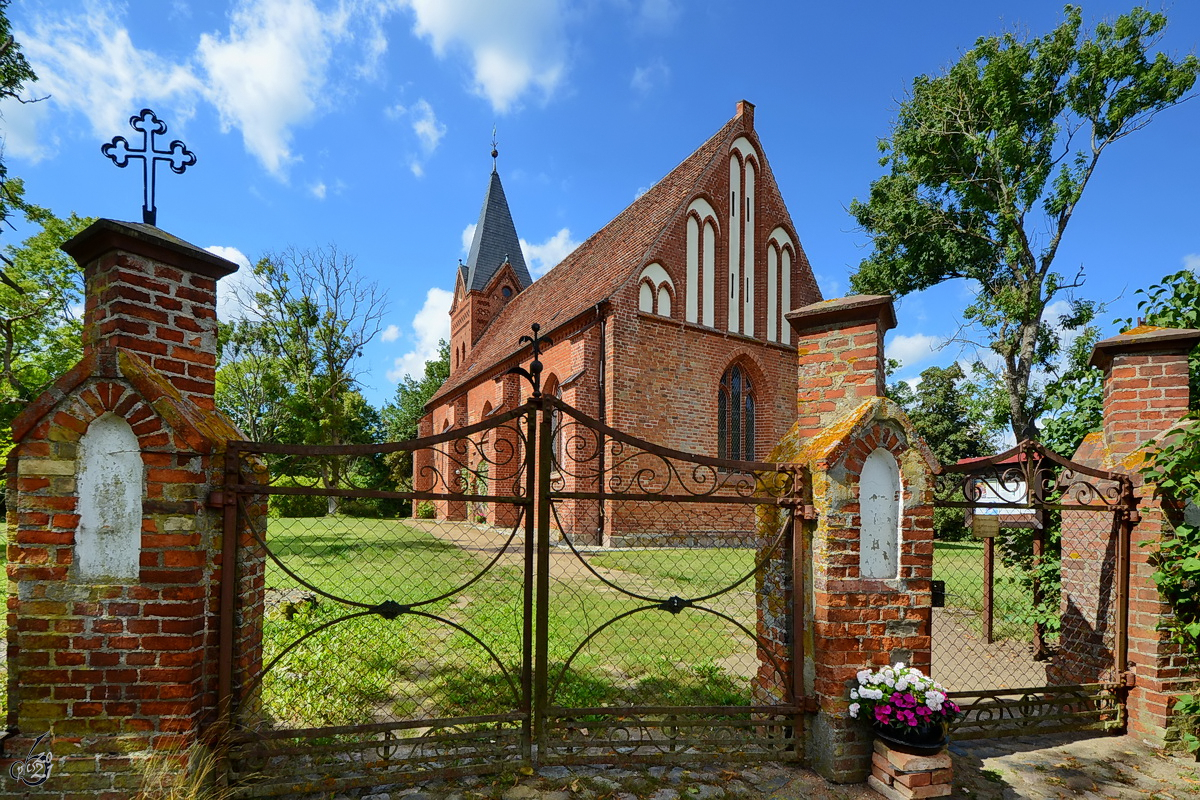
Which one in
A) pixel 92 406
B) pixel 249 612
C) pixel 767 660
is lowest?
pixel 767 660

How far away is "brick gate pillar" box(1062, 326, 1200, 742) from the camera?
4.10 meters

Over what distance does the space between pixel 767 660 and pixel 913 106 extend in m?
18.1

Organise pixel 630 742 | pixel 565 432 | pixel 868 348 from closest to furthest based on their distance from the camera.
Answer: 1. pixel 630 742
2. pixel 868 348
3. pixel 565 432

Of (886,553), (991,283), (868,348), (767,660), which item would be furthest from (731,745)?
(991,283)

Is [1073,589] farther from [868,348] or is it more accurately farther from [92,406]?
[92,406]

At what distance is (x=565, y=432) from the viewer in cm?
1400

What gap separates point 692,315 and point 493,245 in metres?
15.8

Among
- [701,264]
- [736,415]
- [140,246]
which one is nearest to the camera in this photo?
[140,246]

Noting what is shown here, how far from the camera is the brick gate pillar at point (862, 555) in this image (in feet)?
11.4

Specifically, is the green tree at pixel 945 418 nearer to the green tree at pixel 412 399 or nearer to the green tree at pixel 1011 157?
the green tree at pixel 1011 157

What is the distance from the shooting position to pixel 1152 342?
427 cm

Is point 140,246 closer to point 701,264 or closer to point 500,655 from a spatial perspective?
point 500,655

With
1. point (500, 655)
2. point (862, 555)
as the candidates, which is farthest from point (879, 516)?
point (500, 655)

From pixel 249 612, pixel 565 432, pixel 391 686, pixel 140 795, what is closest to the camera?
pixel 140 795
